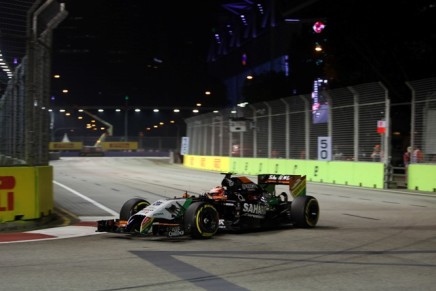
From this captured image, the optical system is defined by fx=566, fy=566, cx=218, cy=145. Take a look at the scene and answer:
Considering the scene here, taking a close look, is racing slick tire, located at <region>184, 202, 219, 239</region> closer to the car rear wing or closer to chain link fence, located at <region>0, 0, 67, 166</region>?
the car rear wing

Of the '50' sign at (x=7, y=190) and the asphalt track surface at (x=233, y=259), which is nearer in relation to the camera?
the asphalt track surface at (x=233, y=259)

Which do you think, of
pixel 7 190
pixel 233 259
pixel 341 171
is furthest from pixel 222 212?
pixel 341 171

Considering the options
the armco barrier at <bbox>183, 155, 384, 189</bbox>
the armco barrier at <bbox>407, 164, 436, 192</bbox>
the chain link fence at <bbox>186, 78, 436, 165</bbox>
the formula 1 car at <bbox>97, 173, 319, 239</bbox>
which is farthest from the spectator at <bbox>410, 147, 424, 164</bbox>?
the formula 1 car at <bbox>97, 173, 319, 239</bbox>

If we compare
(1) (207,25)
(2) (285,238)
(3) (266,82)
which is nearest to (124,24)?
(3) (266,82)

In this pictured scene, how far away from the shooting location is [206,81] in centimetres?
10919

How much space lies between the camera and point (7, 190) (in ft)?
37.0

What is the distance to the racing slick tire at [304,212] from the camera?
11.6m

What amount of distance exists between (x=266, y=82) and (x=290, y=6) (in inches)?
444

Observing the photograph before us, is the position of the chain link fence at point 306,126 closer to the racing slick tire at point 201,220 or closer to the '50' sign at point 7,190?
the racing slick tire at point 201,220

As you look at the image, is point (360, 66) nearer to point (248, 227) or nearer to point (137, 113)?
point (248, 227)

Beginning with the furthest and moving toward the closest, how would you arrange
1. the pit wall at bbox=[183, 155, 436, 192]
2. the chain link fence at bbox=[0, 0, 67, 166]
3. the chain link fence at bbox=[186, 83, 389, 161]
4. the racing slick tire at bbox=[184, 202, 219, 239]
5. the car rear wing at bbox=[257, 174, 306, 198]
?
the chain link fence at bbox=[186, 83, 389, 161] → the pit wall at bbox=[183, 155, 436, 192] → the chain link fence at bbox=[0, 0, 67, 166] → the car rear wing at bbox=[257, 174, 306, 198] → the racing slick tire at bbox=[184, 202, 219, 239]

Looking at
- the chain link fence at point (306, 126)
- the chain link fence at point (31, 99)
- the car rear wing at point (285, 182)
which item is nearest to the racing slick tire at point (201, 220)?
the car rear wing at point (285, 182)

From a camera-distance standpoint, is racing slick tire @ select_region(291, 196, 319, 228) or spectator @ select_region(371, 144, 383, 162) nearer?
racing slick tire @ select_region(291, 196, 319, 228)

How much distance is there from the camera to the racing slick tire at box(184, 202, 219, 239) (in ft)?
32.4
